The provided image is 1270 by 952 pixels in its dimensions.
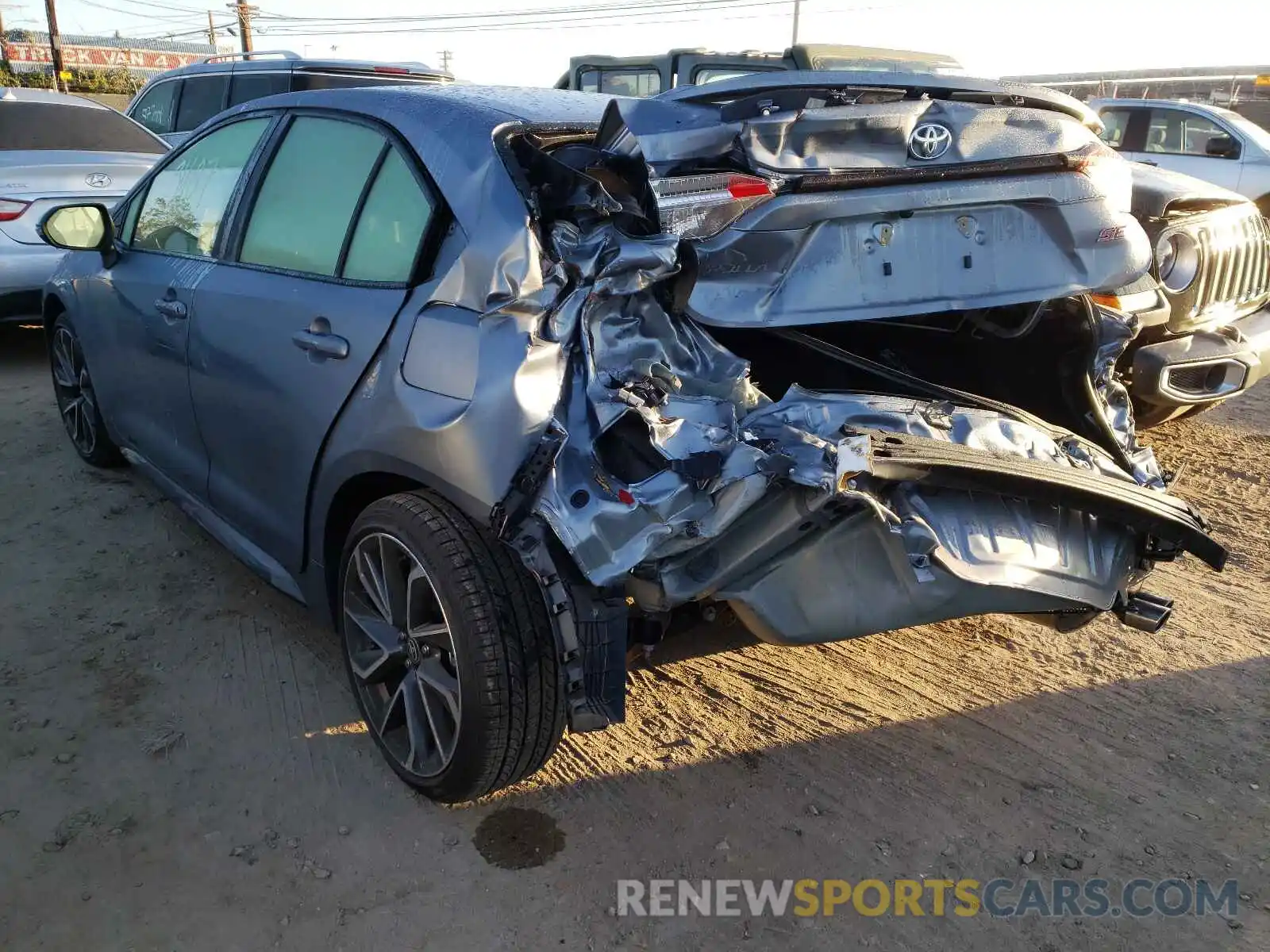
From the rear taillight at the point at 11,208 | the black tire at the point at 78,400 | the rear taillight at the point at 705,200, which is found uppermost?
the rear taillight at the point at 705,200

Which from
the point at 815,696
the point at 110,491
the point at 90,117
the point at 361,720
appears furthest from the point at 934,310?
the point at 90,117

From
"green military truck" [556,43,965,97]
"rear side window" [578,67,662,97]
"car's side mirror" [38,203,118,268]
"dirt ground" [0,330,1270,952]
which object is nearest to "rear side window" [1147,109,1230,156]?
"green military truck" [556,43,965,97]

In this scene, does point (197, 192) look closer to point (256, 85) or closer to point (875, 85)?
point (875, 85)

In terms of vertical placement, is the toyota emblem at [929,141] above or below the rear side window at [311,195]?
above

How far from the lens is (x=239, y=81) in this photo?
10234 mm

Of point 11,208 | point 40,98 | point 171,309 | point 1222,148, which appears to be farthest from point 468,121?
point 1222,148

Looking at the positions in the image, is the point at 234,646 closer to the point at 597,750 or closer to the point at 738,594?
the point at 597,750

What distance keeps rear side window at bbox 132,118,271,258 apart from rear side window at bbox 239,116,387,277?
251 millimetres

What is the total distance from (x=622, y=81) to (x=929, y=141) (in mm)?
8245

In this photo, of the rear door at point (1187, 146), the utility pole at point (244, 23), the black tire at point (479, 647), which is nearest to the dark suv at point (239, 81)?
the black tire at point (479, 647)

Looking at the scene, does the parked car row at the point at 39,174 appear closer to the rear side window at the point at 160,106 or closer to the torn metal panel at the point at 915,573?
the rear side window at the point at 160,106

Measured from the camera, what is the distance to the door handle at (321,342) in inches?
106

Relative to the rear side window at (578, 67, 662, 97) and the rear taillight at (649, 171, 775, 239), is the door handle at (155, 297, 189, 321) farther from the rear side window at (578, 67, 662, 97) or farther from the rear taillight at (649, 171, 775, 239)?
the rear side window at (578, 67, 662, 97)

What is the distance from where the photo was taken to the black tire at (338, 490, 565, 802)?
236 cm
